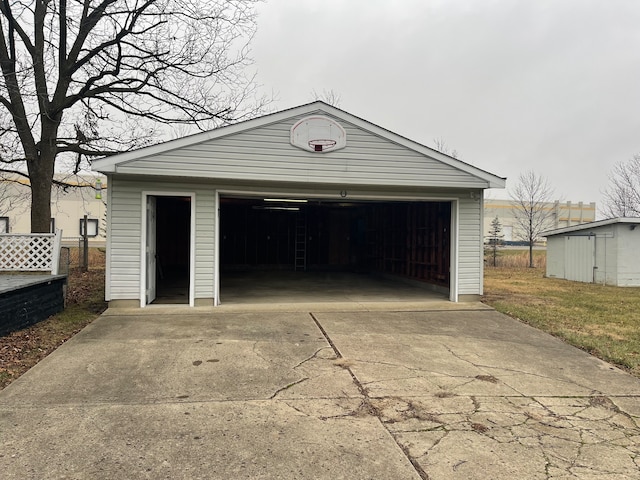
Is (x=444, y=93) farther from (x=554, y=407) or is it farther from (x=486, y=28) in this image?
(x=554, y=407)

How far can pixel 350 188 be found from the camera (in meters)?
9.41

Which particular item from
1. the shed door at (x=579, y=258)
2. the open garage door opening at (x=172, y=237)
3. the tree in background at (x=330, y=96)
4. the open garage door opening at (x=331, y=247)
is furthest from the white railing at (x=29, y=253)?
the tree in background at (x=330, y=96)

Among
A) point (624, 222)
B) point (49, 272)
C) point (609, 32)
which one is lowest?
point (49, 272)

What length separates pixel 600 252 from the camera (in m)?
15.1

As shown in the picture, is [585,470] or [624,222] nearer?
[585,470]

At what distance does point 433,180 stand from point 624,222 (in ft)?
31.2

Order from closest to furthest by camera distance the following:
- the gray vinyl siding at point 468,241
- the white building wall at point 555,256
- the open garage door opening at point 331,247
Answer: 1. the gray vinyl siding at point 468,241
2. the open garage door opening at point 331,247
3. the white building wall at point 555,256

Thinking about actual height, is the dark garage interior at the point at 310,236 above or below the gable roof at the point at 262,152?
below

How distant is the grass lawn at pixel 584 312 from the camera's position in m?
6.13

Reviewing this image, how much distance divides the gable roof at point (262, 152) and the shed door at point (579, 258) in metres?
8.79

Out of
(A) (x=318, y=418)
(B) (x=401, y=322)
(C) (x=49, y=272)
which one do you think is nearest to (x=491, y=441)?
(A) (x=318, y=418)

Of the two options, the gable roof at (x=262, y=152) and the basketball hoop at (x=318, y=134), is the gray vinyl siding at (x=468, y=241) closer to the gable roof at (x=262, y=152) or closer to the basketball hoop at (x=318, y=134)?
the gable roof at (x=262, y=152)

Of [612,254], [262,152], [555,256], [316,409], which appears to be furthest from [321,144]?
[555,256]

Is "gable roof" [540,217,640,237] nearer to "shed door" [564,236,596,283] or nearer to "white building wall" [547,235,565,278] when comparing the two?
"white building wall" [547,235,565,278]
